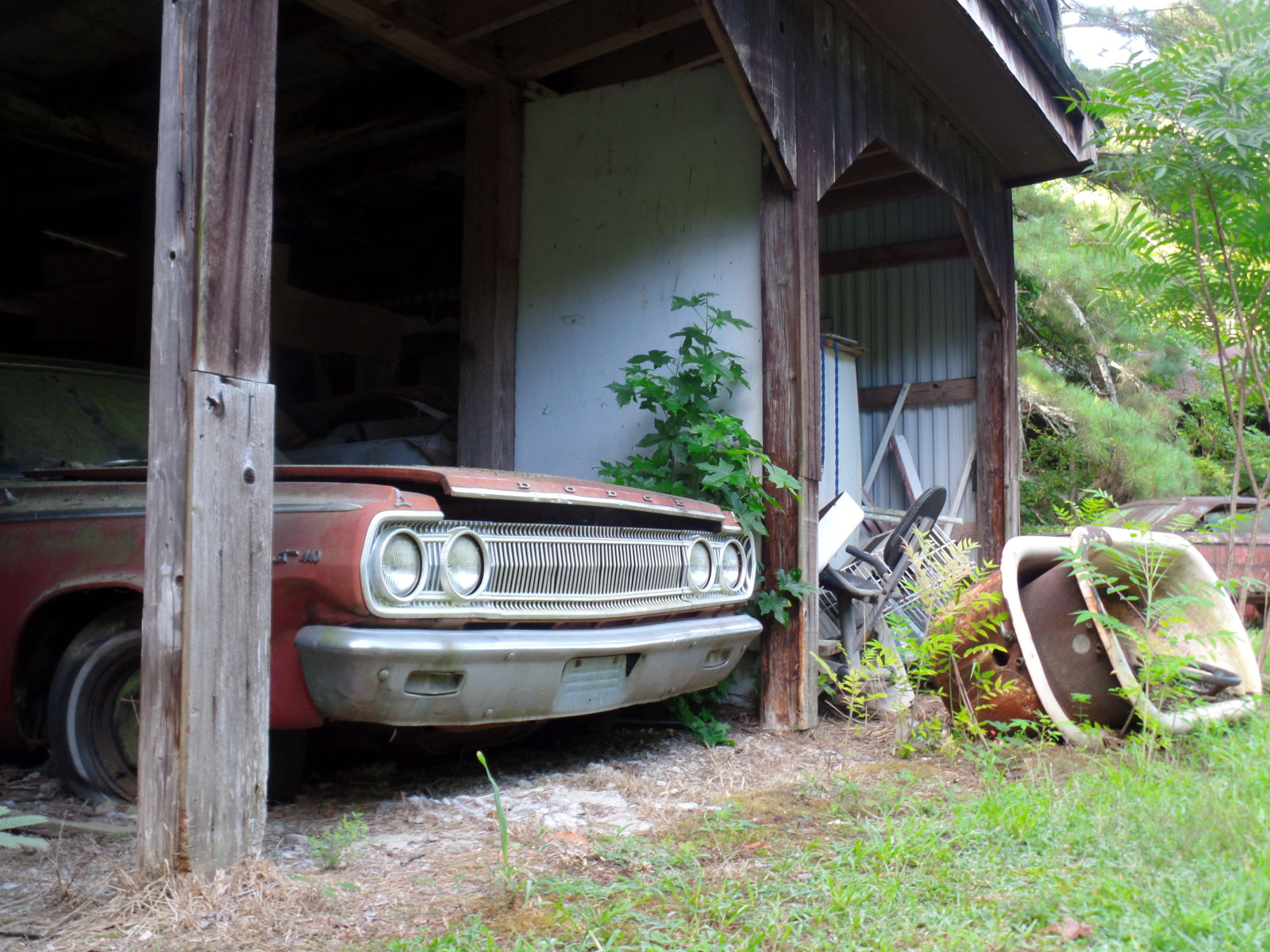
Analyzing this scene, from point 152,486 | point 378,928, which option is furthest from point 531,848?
point 152,486

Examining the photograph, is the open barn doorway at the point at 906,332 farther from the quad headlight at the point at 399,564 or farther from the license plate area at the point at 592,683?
the quad headlight at the point at 399,564

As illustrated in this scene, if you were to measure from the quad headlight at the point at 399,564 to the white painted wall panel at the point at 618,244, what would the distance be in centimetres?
245

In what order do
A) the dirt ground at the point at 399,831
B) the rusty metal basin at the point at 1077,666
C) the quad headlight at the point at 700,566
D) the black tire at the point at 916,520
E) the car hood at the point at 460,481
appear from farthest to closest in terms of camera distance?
the black tire at the point at 916,520 < the quad headlight at the point at 700,566 < the rusty metal basin at the point at 1077,666 < the car hood at the point at 460,481 < the dirt ground at the point at 399,831

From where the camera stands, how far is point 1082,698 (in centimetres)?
375

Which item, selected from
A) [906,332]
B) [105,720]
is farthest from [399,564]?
[906,332]

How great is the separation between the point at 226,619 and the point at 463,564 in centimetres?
74

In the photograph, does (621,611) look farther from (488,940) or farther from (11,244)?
(11,244)

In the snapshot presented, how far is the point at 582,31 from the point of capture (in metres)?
5.57

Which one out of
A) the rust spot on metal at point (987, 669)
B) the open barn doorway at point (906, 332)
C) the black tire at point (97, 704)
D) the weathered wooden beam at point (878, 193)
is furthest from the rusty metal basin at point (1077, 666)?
the weathered wooden beam at point (878, 193)

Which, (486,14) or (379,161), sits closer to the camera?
(486,14)

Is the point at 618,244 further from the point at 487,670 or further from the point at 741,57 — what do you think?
the point at 487,670

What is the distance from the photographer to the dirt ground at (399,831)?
2.38m

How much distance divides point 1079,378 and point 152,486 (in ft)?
39.6

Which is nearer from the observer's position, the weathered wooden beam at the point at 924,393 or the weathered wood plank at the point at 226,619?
the weathered wood plank at the point at 226,619
